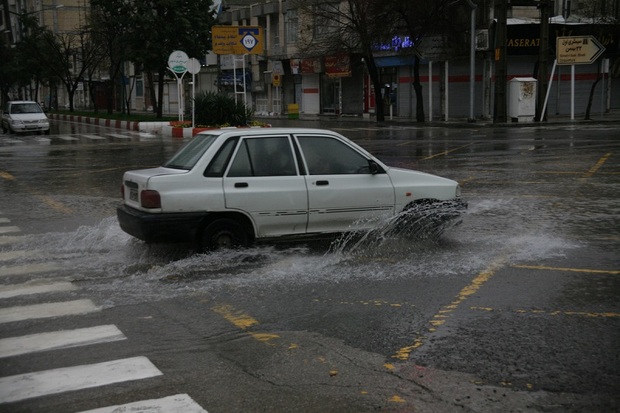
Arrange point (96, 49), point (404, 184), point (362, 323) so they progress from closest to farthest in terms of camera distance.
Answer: point (362, 323), point (404, 184), point (96, 49)

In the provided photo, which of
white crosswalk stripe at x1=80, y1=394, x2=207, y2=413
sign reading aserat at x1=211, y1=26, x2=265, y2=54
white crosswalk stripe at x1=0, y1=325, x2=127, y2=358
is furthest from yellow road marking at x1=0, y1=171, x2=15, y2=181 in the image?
sign reading aserat at x1=211, y1=26, x2=265, y2=54

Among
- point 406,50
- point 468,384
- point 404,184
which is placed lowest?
point 468,384

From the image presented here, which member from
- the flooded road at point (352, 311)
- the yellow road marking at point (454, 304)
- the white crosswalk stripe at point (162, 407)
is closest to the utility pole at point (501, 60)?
the flooded road at point (352, 311)

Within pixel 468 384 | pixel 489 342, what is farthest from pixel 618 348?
pixel 468 384

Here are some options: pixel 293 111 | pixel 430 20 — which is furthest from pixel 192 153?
pixel 293 111

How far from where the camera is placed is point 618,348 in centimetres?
527

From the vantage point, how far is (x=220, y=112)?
1180 inches

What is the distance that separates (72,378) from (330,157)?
462cm

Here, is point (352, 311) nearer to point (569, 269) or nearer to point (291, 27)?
point (569, 269)

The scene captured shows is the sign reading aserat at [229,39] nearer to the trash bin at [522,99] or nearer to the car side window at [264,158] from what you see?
the trash bin at [522,99]

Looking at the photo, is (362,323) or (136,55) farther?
(136,55)

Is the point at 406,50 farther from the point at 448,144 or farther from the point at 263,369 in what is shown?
the point at 263,369

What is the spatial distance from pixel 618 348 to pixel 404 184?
13.2ft

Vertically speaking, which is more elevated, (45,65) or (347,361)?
(45,65)
